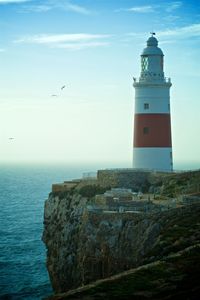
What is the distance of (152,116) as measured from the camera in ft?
138

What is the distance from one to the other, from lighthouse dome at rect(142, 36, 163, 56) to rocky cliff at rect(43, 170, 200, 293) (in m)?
18.2

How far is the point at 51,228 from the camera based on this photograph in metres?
35.0

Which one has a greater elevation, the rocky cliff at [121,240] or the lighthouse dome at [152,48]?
the lighthouse dome at [152,48]

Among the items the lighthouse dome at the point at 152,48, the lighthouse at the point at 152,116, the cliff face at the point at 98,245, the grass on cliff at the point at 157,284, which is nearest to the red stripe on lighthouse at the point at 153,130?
the lighthouse at the point at 152,116

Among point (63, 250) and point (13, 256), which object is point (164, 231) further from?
point (13, 256)

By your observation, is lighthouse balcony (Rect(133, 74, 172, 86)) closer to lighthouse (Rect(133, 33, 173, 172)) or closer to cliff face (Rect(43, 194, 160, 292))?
lighthouse (Rect(133, 33, 173, 172))

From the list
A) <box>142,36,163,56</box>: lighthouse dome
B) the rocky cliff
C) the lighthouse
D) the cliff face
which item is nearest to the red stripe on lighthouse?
the lighthouse

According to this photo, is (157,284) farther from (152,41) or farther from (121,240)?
(152,41)

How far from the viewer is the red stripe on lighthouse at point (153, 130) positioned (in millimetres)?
42031

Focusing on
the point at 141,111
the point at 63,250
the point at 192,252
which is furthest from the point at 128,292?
the point at 141,111

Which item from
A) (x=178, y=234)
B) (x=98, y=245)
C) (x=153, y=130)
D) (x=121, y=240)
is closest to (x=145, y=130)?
(x=153, y=130)

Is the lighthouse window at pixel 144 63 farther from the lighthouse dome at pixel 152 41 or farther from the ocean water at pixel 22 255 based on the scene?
the ocean water at pixel 22 255

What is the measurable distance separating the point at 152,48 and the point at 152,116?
5.86m

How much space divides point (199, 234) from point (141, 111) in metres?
22.9
